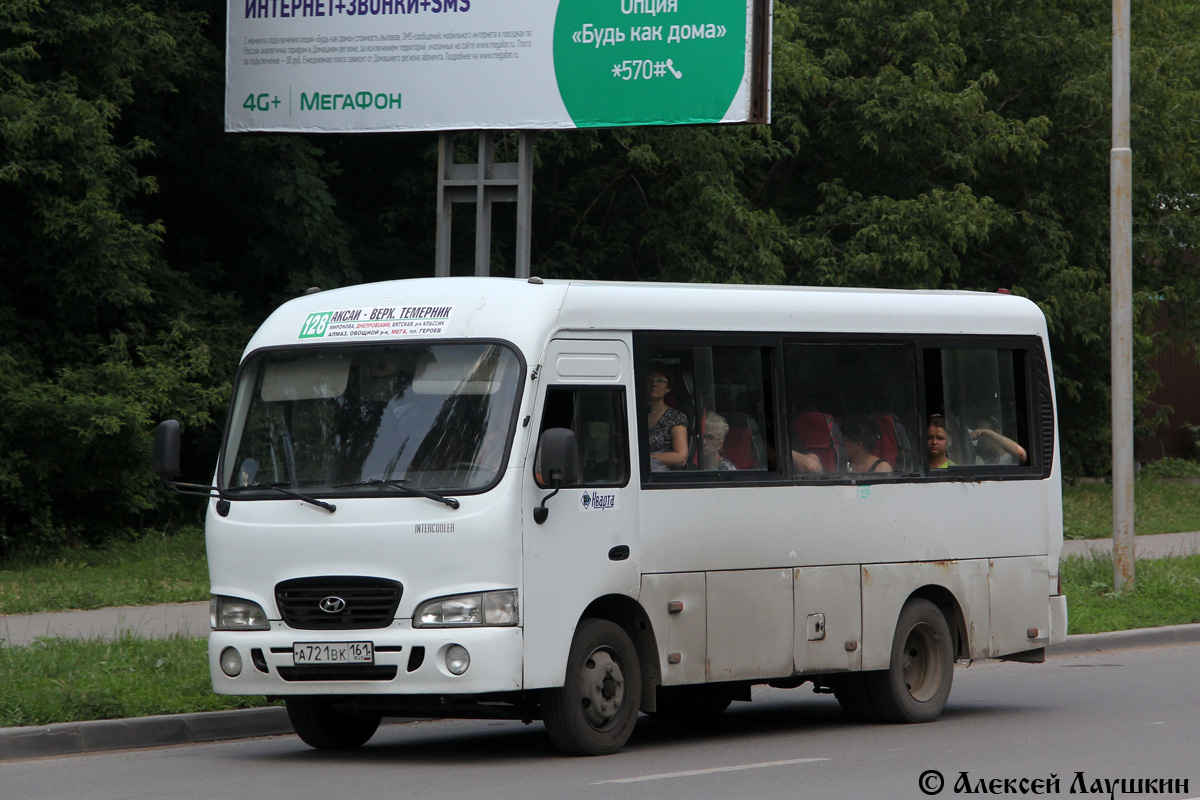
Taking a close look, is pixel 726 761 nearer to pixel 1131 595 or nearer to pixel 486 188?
pixel 1131 595

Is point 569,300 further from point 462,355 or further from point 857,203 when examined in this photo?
point 857,203

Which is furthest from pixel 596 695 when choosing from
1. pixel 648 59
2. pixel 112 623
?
pixel 648 59

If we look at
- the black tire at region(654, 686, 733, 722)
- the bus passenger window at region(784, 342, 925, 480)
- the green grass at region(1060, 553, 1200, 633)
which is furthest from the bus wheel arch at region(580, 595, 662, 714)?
the green grass at region(1060, 553, 1200, 633)

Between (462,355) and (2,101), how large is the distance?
483 inches

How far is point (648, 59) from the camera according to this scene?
18312 mm

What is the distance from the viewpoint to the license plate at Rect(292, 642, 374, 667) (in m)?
9.14

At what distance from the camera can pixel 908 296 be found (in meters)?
11.7

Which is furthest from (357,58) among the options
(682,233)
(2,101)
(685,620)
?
(685,620)

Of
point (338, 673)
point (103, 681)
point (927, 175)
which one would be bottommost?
point (103, 681)

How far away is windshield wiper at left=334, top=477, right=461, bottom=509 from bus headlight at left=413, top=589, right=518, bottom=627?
0.48 metres

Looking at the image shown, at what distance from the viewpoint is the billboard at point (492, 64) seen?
18109mm

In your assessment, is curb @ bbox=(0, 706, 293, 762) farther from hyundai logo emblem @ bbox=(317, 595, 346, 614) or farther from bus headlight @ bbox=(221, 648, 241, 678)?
hyundai logo emblem @ bbox=(317, 595, 346, 614)

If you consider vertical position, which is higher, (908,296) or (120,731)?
(908,296)

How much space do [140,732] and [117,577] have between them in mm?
8965
